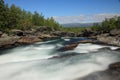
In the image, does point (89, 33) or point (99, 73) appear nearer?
point (99, 73)

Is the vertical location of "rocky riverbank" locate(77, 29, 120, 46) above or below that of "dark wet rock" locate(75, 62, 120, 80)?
below

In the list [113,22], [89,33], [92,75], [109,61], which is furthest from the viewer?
[113,22]

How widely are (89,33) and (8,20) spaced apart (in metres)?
44.5

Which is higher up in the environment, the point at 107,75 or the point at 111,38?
the point at 107,75

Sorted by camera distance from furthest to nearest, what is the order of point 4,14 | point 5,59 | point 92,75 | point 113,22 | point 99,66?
point 113,22 < point 4,14 < point 5,59 < point 99,66 < point 92,75

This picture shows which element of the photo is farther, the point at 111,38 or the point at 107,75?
the point at 111,38

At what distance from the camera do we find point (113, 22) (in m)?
114

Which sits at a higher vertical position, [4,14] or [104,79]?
[4,14]

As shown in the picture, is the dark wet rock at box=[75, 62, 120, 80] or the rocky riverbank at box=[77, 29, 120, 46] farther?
the rocky riverbank at box=[77, 29, 120, 46]

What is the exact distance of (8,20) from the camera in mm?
68562

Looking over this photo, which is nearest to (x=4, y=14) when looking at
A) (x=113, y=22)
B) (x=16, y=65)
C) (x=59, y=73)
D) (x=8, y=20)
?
(x=8, y=20)

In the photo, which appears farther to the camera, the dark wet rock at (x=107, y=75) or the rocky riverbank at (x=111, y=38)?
the rocky riverbank at (x=111, y=38)

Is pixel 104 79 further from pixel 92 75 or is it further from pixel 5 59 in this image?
pixel 5 59

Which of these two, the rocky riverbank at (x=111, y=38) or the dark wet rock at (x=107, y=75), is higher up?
the dark wet rock at (x=107, y=75)
